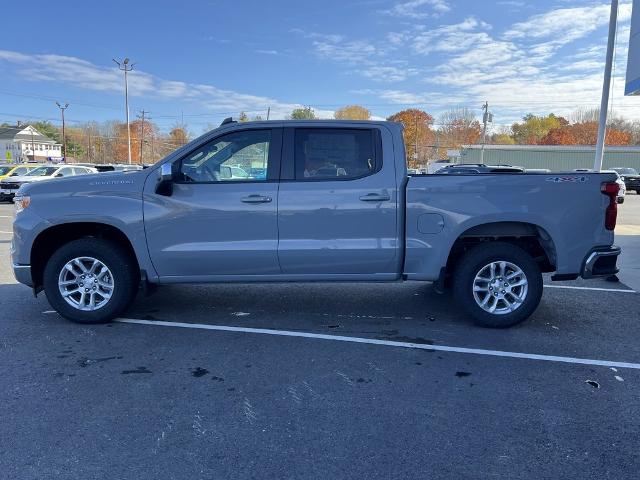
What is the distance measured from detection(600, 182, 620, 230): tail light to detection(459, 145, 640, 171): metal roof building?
55.2 metres

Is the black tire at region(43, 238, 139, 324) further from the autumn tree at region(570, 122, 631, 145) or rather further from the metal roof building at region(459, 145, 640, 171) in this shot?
the autumn tree at region(570, 122, 631, 145)

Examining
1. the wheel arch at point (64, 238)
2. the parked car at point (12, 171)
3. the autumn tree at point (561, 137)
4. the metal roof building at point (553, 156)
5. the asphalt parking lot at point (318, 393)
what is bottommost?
the asphalt parking lot at point (318, 393)

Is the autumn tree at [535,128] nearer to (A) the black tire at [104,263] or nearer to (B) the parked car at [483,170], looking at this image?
(B) the parked car at [483,170]

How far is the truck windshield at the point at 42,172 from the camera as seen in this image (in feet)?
71.2

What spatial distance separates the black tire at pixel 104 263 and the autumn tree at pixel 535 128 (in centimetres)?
10032

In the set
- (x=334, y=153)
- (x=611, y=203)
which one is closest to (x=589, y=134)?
(x=611, y=203)

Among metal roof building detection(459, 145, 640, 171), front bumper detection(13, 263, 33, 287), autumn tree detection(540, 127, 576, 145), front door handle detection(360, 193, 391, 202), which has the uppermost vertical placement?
autumn tree detection(540, 127, 576, 145)

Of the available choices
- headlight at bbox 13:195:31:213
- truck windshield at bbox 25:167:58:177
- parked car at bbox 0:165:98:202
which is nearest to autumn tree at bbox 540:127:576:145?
parked car at bbox 0:165:98:202

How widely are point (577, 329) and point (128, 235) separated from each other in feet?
15.3

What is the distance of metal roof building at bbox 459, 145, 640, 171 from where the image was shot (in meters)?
56.4

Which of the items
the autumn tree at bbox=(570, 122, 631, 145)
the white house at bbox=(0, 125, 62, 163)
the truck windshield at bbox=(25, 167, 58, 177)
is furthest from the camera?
the white house at bbox=(0, 125, 62, 163)

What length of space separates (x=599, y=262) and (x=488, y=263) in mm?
1100

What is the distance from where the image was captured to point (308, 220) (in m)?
4.92

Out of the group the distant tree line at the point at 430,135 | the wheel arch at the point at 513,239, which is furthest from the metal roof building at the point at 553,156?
the wheel arch at the point at 513,239
